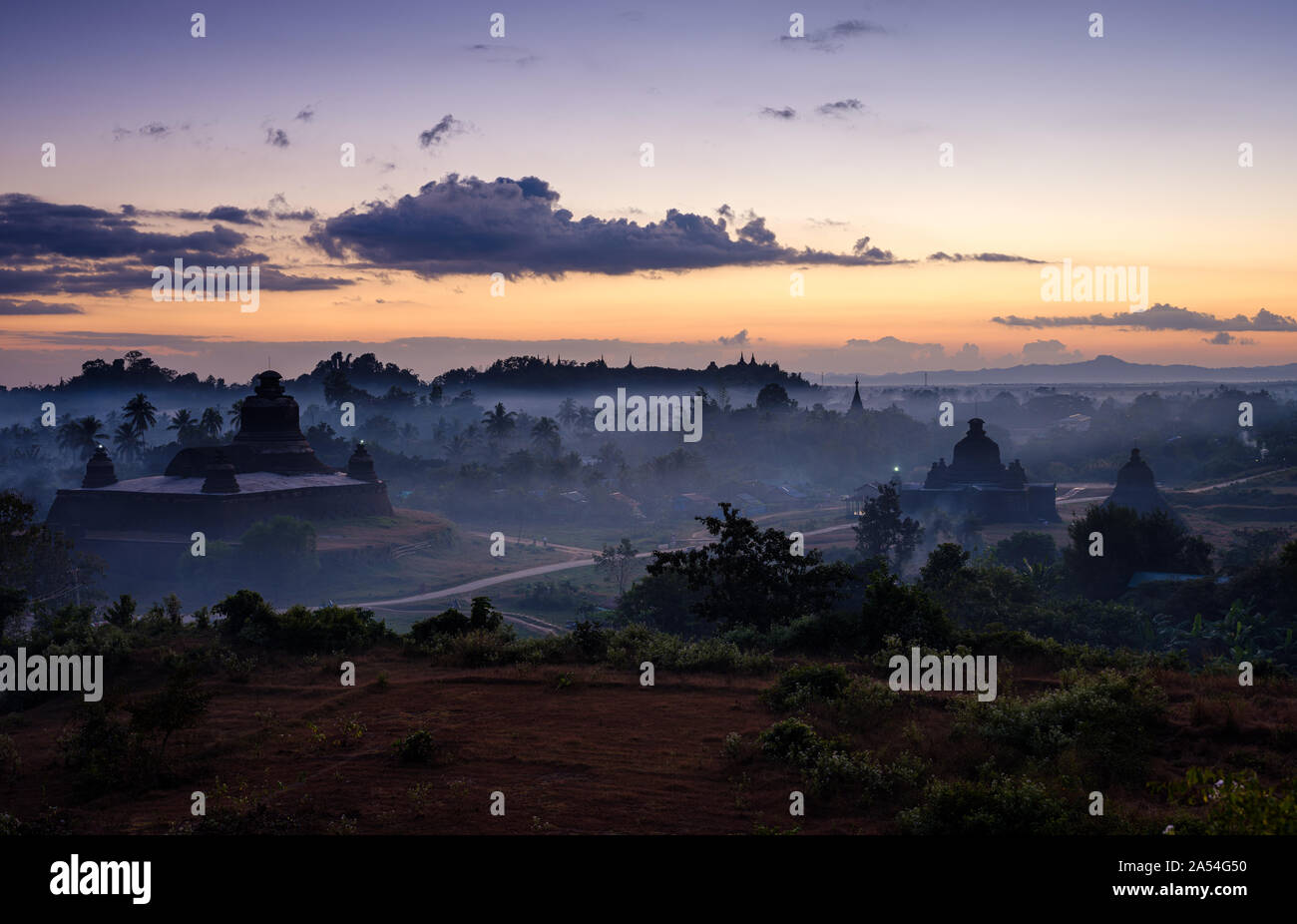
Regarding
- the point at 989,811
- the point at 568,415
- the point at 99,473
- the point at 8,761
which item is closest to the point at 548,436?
the point at 568,415

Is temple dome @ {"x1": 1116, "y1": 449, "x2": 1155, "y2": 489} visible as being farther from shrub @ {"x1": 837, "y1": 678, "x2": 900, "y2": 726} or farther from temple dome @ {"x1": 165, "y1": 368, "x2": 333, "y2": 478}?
temple dome @ {"x1": 165, "y1": 368, "x2": 333, "y2": 478}

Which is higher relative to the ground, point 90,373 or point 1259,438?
point 90,373

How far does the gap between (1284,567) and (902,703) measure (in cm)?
2634

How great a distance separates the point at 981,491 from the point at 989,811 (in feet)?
228

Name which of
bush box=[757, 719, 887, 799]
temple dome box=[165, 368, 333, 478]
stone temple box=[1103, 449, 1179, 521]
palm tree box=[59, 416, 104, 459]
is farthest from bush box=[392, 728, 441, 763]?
palm tree box=[59, 416, 104, 459]

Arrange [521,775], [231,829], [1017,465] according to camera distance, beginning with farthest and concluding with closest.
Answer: [1017,465], [521,775], [231,829]

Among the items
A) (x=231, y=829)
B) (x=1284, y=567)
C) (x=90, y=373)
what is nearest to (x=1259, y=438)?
(x=1284, y=567)

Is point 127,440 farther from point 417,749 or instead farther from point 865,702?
point 865,702

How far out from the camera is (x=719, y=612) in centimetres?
2562

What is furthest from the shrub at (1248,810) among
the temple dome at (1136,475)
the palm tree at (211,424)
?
the palm tree at (211,424)

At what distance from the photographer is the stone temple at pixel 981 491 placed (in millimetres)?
75188

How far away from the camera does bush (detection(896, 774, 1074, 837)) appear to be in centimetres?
1021

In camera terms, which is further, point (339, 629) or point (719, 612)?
point (719, 612)
